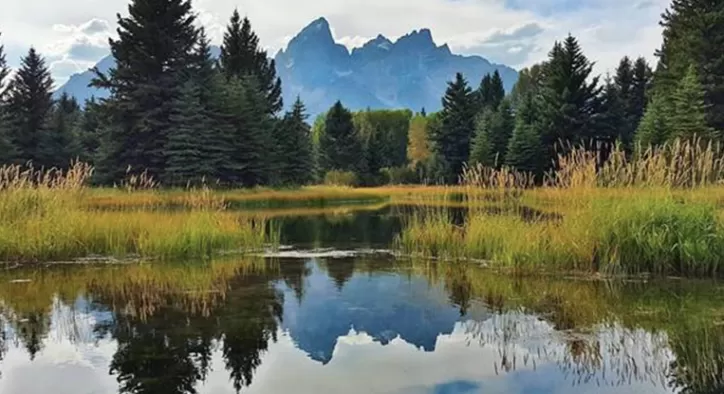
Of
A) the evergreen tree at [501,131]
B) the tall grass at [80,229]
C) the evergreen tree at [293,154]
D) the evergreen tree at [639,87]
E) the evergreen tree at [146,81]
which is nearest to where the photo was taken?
the tall grass at [80,229]

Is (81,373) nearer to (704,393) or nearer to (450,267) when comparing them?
(704,393)

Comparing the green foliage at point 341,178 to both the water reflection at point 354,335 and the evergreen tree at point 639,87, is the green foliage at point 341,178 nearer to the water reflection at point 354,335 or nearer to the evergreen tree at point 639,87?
the evergreen tree at point 639,87

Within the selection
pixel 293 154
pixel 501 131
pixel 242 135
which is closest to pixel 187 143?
pixel 242 135

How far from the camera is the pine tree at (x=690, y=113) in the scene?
27.6 metres

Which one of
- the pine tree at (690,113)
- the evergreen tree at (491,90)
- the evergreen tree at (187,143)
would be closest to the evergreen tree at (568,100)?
the pine tree at (690,113)

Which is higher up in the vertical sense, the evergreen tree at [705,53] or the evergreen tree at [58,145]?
the evergreen tree at [705,53]

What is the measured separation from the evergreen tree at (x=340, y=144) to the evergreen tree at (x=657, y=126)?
2482cm

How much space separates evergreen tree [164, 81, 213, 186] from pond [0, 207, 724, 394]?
19.3 m

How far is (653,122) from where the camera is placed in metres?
31.7

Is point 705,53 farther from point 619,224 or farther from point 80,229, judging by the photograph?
point 80,229

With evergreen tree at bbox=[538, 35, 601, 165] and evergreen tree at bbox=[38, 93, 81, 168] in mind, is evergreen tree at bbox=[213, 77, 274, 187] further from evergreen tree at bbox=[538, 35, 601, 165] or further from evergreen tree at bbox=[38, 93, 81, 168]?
evergreen tree at bbox=[538, 35, 601, 165]

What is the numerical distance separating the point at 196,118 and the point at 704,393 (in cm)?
2738

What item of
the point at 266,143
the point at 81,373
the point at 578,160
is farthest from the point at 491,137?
the point at 81,373

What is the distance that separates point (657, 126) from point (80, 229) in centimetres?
2740
